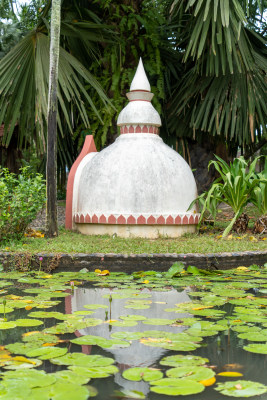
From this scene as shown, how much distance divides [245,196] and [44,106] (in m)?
2.41

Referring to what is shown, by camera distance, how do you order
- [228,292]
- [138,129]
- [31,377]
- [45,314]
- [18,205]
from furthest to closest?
[138,129], [18,205], [228,292], [45,314], [31,377]

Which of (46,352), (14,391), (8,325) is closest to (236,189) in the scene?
(8,325)

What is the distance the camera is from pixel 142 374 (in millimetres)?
1579

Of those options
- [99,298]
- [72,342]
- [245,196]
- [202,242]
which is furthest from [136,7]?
[72,342]

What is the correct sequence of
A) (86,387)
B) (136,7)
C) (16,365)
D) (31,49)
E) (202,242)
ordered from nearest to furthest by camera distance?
(86,387)
(16,365)
(202,242)
(31,49)
(136,7)

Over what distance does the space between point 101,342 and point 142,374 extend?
15.1 inches

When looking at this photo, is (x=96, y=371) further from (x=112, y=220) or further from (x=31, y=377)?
(x=112, y=220)

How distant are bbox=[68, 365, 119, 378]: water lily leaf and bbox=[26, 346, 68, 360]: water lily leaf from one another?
0.14m

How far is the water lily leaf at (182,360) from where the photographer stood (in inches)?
66.1

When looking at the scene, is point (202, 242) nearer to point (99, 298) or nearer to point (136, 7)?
point (99, 298)

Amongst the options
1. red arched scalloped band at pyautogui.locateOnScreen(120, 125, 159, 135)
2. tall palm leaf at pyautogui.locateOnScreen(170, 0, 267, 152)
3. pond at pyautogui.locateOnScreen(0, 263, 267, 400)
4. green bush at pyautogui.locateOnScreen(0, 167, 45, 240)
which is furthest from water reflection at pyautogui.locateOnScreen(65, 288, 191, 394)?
tall palm leaf at pyautogui.locateOnScreen(170, 0, 267, 152)

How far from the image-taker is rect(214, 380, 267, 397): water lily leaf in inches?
56.4

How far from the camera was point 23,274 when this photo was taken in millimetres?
3773

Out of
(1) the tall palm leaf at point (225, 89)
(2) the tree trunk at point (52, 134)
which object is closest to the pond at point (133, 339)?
(2) the tree trunk at point (52, 134)
